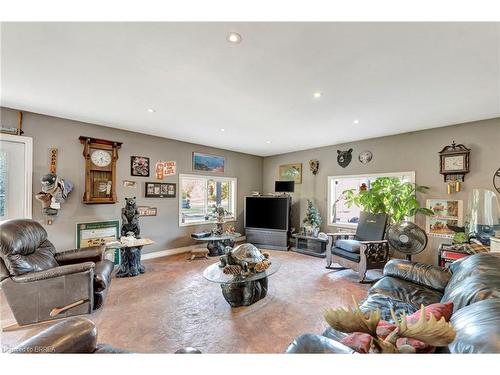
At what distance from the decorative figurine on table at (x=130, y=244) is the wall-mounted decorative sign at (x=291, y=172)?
12.1ft

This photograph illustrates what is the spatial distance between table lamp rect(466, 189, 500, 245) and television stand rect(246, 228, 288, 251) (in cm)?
311

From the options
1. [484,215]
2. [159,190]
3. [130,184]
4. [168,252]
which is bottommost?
[168,252]

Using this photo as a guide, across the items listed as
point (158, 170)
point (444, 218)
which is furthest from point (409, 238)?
point (158, 170)

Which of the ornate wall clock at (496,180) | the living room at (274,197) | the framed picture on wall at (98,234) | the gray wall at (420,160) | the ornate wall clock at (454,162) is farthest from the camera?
the framed picture on wall at (98,234)

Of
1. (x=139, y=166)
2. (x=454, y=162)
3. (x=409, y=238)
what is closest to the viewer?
(x=409, y=238)

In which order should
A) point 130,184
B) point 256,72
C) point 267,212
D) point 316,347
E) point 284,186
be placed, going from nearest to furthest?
point 316,347 < point 256,72 < point 130,184 < point 267,212 < point 284,186

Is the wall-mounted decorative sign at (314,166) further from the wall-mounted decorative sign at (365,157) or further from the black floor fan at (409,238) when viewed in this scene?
the black floor fan at (409,238)

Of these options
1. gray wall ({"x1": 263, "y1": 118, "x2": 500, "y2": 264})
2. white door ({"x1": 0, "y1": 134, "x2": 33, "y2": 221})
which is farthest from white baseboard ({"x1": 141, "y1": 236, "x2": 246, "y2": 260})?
gray wall ({"x1": 263, "y1": 118, "x2": 500, "y2": 264})

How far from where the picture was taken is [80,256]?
2660mm

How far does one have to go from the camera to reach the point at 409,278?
208cm

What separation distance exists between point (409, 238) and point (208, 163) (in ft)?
13.4

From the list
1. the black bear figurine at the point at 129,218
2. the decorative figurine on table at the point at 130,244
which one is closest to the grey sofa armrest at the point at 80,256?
the decorative figurine on table at the point at 130,244

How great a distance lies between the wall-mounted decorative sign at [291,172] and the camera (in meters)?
5.55

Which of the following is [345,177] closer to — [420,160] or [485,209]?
[420,160]
